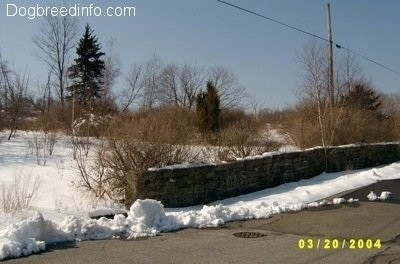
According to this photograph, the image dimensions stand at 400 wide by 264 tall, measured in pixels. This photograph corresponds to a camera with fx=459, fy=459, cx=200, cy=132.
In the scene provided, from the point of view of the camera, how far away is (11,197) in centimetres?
973

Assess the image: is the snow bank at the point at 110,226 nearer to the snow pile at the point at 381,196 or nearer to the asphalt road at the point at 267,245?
the asphalt road at the point at 267,245

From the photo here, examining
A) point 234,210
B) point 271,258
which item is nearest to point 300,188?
point 234,210

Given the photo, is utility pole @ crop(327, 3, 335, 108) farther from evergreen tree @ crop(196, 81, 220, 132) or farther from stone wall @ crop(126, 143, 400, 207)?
evergreen tree @ crop(196, 81, 220, 132)

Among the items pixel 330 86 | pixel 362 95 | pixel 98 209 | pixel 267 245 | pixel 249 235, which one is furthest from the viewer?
pixel 362 95

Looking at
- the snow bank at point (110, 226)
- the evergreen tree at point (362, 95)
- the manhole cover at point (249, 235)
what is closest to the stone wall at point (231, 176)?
the snow bank at point (110, 226)

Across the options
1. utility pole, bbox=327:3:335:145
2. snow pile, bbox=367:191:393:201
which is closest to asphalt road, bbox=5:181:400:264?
snow pile, bbox=367:191:393:201

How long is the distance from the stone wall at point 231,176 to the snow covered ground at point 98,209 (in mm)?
319

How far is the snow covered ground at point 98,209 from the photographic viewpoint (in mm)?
7039

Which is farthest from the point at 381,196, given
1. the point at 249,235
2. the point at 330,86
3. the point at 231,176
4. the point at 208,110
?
the point at 208,110

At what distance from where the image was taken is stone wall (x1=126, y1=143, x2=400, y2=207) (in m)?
10.5

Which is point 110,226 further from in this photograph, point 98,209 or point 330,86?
point 330,86

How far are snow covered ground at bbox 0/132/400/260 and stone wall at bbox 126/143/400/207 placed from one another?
1.05ft

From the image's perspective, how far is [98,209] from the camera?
9.27 m

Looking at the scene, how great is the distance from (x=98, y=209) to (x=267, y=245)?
12.8ft
